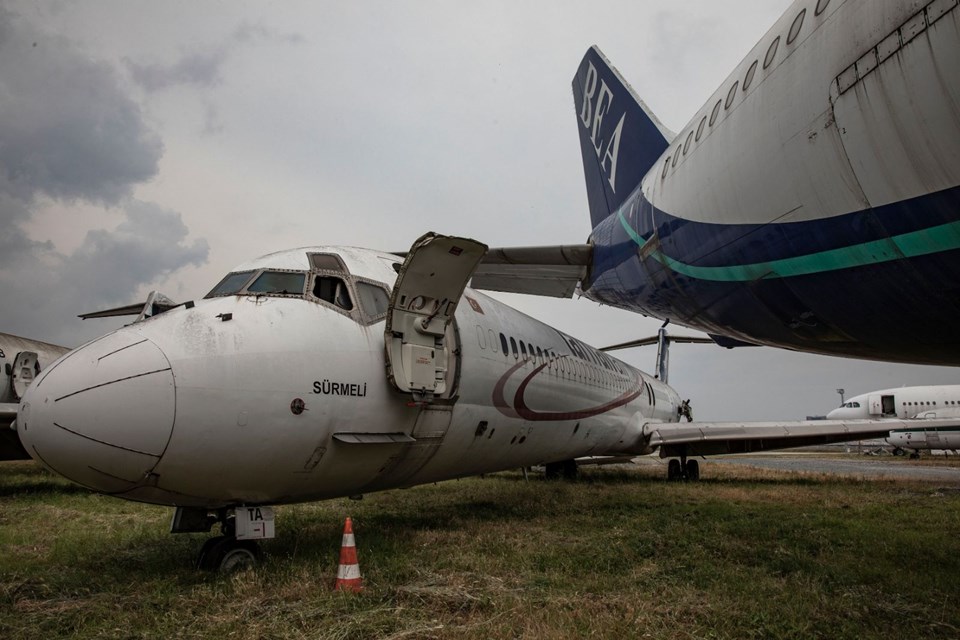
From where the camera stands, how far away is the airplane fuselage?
137 inches

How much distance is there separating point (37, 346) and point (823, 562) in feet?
59.4

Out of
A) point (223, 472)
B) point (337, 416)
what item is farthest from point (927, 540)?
point (223, 472)

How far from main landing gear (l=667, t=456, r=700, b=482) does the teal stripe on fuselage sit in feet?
38.8

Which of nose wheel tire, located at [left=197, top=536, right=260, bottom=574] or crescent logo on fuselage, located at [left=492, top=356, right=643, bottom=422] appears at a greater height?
crescent logo on fuselage, located at [left=492, top=356, right=643, bottom=422]

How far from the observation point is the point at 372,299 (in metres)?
6.46

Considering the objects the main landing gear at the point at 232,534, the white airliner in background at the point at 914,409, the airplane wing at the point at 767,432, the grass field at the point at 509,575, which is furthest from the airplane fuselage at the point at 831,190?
the white airliner in background at the point at 914,409

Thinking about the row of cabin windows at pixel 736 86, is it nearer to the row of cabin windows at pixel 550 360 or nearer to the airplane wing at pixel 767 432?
the row of cabin windows at pixel 550 360

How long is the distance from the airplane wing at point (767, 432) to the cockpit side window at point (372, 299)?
421 inches

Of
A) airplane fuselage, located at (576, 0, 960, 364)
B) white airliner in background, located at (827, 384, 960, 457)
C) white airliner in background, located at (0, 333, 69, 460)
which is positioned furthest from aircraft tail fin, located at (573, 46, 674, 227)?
white airliner in background, located at (827, 384, 960, 457)

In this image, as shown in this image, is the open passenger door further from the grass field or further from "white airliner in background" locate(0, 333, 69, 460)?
"white airliner in background" locate(0, 333, 69, 460)

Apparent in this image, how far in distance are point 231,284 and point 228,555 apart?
2430 mm

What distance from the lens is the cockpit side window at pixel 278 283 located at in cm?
585

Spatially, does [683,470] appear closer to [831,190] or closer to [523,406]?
[523,406]

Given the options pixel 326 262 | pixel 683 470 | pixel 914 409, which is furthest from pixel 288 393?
pixel 914 409
